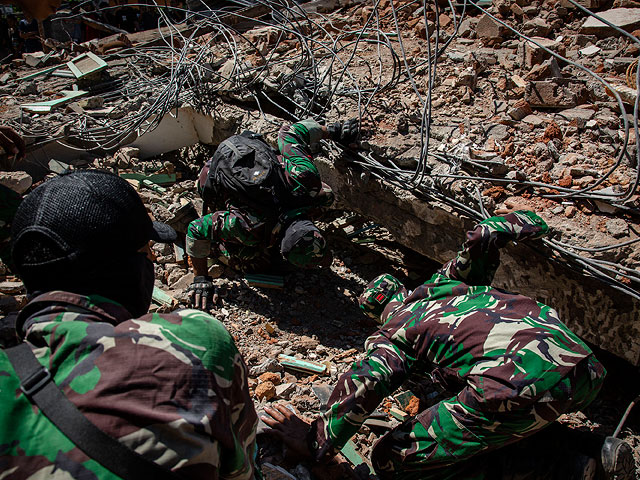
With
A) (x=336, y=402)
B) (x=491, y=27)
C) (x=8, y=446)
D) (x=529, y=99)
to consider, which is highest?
(x=491, y=27)

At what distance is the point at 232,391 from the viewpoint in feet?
4.22

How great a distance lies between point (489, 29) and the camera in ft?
14.7

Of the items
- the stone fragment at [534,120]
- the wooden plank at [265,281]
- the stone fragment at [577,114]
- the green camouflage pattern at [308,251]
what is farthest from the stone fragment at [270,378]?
the stone fragment at [577,114]

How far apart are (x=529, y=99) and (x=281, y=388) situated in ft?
9.14

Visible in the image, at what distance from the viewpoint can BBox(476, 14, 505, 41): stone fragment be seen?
4.43m

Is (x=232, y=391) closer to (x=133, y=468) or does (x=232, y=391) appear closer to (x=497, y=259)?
(x=133, y=468)

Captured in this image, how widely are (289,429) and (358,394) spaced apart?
480 mm

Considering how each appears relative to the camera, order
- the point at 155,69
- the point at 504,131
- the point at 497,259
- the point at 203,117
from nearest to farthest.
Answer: the point at 497,259, the point at 504,131, the point at 203,117, the point at 155,69

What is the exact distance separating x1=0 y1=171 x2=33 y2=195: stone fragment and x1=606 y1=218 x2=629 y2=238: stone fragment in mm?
4374

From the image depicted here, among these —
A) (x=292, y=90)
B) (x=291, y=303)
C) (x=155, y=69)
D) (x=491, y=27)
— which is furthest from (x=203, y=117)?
(x=491, y=27)

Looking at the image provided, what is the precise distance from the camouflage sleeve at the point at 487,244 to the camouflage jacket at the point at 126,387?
1557mm

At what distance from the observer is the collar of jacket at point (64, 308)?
1.23m

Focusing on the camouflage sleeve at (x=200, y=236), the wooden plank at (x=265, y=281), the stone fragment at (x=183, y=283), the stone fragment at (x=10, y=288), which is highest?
the camouflage sleeve at (x=200, y=236)

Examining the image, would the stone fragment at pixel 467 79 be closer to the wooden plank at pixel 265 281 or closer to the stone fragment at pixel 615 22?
the stone fragment at pixel 615 22
